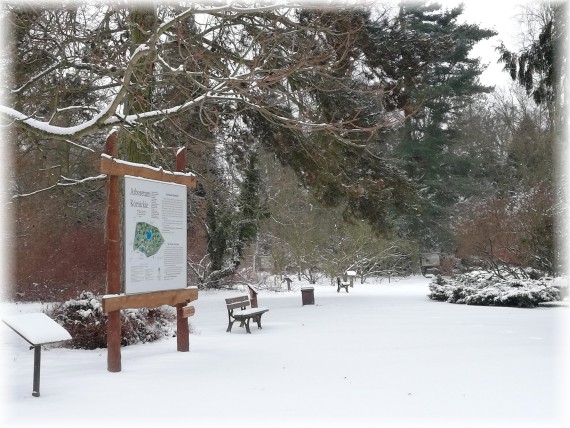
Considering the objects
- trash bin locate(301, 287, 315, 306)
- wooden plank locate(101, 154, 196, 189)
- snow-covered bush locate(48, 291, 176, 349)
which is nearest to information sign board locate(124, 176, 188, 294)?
wooden plank locate(101, 154, 196, 189)

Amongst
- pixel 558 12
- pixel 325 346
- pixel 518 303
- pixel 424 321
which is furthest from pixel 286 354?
pixel 558 12

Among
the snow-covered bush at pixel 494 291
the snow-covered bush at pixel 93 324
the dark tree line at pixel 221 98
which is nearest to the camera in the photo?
the dark tree line at pixel 221 98

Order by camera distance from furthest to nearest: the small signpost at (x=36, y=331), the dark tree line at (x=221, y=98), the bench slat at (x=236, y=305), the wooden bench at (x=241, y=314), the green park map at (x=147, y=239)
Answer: the bench slat at (x=236, y=305)
the wooden bench at (x=241, y=314)
the dark tree line at (x=221, y=98)
the green park map at (x=147, y=239)
the small signpost at (x=36, y=331)

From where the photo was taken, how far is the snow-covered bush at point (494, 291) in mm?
14531

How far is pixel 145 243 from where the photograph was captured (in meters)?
7.58

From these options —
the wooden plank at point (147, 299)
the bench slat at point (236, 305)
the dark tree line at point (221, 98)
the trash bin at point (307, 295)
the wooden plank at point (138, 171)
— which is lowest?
the trash bin at point (307, 295)

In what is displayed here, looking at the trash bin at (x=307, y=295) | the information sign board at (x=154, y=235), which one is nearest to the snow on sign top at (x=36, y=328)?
the information sign board at (x=154, y=235)

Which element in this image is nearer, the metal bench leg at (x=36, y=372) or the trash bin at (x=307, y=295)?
the metal bench leg at (x=36, y=372)

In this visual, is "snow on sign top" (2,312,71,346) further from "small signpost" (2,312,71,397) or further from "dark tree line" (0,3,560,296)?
"dark tree line" (0,3,560,296)

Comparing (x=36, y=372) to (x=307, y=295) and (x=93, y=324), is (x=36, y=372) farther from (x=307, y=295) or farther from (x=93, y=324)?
(x=307, y=295)

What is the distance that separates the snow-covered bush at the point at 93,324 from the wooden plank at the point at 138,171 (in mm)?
2472

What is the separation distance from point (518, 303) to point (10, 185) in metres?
14.3

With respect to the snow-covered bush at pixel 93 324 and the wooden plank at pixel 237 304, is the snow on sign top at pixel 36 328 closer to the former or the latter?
the snow-covered bush at pixel 93 324

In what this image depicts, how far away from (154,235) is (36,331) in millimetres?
2356
